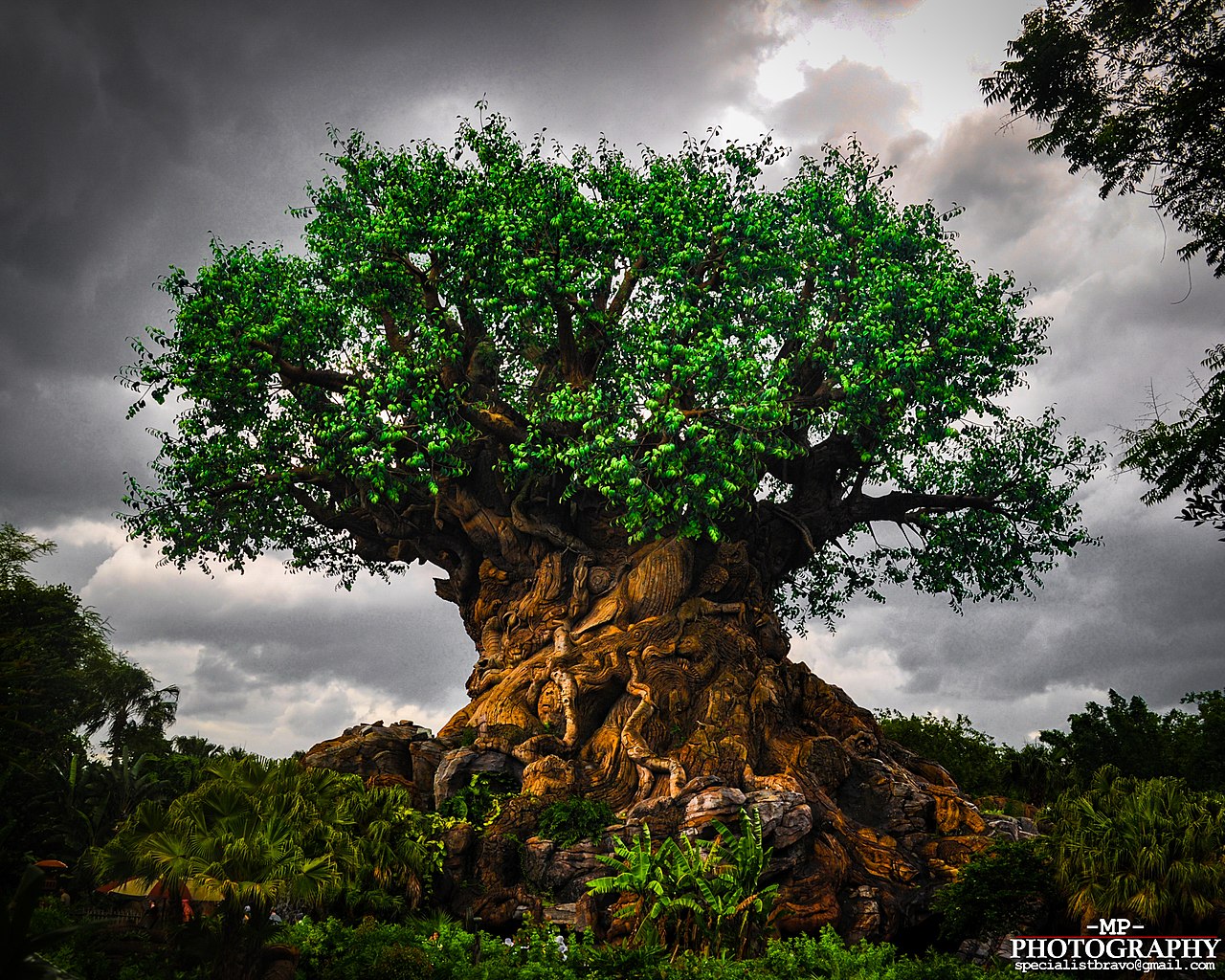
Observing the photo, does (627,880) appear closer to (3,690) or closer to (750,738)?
(750,738)

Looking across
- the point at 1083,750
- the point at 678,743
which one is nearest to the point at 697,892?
the point at 678,743

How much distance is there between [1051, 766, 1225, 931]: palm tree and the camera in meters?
13.6

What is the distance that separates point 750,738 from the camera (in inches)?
752

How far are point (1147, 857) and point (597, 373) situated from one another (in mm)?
14679

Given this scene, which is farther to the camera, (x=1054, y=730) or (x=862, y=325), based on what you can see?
(x=1054, y=730)

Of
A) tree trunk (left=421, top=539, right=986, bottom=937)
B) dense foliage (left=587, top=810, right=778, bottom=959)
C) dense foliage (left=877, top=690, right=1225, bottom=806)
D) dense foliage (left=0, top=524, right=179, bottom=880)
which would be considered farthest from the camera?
dense foliage (left=877, top=690, right=1225, bottom=806)

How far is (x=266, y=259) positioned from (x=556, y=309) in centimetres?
789

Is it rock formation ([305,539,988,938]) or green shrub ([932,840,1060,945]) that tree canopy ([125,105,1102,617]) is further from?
green shrub ([932,840,1060,945])

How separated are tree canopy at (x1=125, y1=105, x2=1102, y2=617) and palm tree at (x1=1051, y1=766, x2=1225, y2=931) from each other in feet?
27.4

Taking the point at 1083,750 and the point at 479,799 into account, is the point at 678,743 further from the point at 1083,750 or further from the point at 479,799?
the point at 1083,750

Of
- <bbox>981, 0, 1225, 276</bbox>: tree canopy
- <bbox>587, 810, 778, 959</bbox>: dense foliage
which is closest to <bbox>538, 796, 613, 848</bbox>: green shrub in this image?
<bbox>587, 810, 778, 959</bbox>: dense foliage

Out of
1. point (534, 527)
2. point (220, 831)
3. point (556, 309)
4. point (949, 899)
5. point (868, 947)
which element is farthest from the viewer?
point (534, 527)

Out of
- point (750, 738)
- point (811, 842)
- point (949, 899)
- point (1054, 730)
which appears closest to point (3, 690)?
point (750, 738)

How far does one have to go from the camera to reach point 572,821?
1703cm
